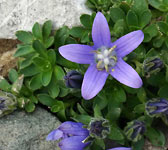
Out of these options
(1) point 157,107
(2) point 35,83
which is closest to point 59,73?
(2) point 35,83

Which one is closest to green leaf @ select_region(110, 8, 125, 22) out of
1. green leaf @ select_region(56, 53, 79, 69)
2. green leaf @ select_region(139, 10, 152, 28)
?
green leaf @ select_region(139, 10, 152, 28)

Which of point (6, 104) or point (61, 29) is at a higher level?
point (61, 29)

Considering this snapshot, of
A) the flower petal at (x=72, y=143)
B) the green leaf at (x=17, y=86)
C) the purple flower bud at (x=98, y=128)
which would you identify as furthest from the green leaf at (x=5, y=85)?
the purple flower bud at (x=98, y=128)

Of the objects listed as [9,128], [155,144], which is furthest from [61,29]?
[155,144]

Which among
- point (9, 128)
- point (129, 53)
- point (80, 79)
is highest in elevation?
point (129, 53)

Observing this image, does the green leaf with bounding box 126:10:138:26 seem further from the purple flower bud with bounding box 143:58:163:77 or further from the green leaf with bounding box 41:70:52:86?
the green leaf with bounding box 41:70:52:86

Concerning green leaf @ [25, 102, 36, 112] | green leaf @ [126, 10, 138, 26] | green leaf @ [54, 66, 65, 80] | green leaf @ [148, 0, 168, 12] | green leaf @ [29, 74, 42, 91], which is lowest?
green leaf @ [25, 102, 36, 112]

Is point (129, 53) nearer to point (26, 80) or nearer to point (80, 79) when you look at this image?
point (80, 79)

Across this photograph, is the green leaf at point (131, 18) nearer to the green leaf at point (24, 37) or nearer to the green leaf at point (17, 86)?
the green leaf at point (24, 37)
